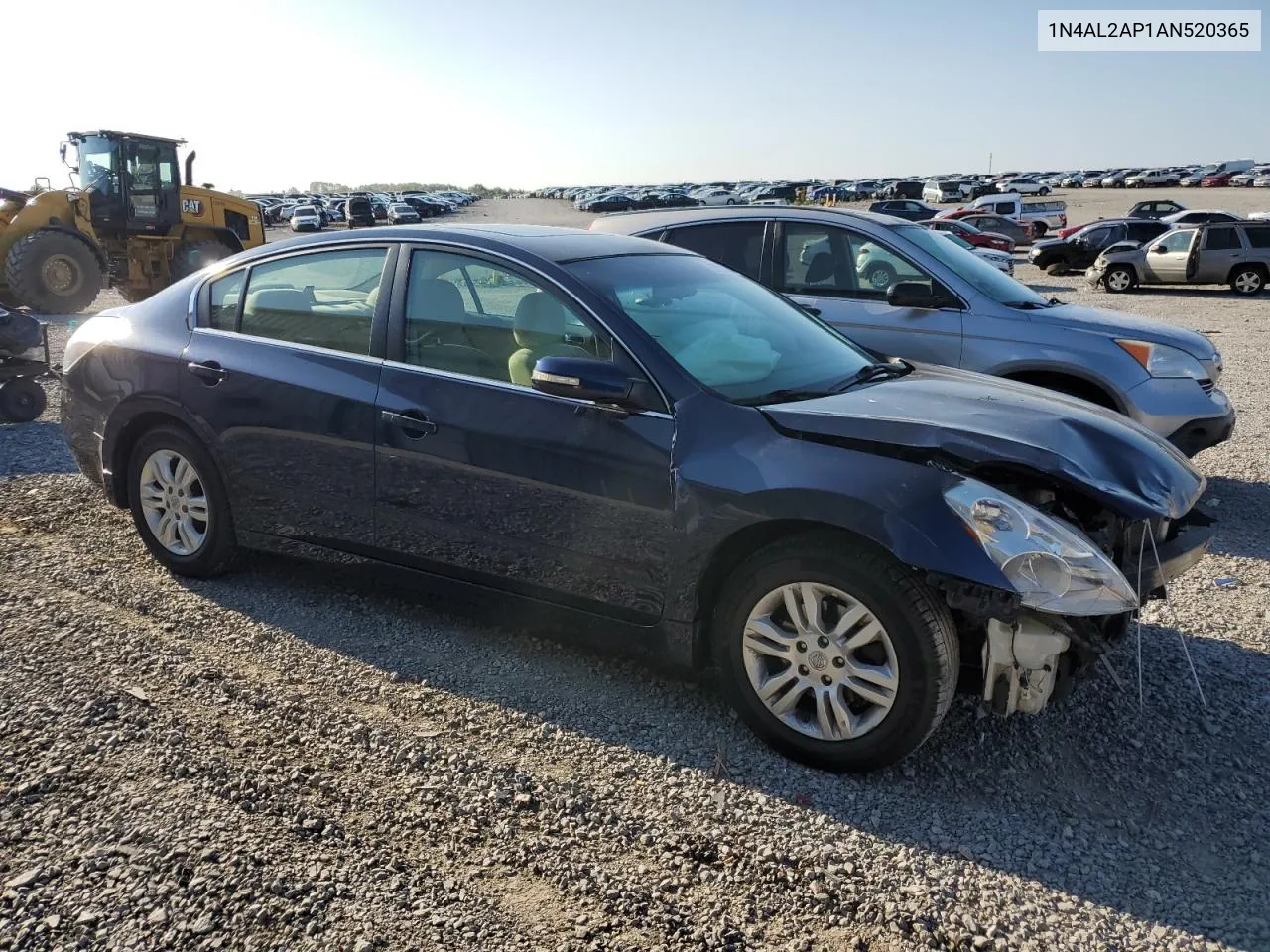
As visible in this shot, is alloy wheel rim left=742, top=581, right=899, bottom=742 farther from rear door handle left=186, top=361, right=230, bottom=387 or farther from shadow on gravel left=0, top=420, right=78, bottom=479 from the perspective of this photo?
shadow on gravel left=0, top=420, right=78, bottom=479

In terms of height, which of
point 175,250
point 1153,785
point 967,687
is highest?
point 175,250

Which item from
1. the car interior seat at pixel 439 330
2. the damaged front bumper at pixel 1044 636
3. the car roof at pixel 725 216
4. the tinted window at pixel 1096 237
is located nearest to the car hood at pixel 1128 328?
the car roof at pixel 725 216

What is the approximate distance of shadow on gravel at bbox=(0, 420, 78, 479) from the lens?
23.6ft

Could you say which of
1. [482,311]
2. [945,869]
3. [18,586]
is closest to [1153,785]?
[945,869]

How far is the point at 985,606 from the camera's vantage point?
10.2ft

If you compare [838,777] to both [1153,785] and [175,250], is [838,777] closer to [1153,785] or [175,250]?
[1153,785]

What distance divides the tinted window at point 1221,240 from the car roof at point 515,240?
21.2 meters

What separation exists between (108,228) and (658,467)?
1720 centimetres

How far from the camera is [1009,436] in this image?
345 cm

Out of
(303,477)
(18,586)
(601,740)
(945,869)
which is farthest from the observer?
(18,586)

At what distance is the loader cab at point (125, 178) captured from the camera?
56.4ft

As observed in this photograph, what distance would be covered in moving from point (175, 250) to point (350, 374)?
53.4 ft

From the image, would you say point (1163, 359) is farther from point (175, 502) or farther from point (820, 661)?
point (175, 502)

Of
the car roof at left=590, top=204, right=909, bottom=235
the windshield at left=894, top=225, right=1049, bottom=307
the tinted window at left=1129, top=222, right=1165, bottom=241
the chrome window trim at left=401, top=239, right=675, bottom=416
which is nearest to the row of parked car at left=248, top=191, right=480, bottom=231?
the tinted window at left=1129, top=222, right=1165, bottom=241
